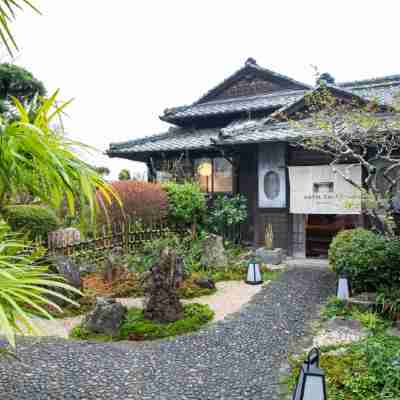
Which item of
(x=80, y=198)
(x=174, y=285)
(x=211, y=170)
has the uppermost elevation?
(x=211, y=170)

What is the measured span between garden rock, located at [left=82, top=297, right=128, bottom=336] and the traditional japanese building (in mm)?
5408

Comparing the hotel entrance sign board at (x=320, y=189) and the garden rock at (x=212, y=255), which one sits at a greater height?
the hotel entrance sign board at (x=320, y=189)

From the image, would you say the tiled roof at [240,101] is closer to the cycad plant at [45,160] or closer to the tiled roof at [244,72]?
the tiled roof at [244,72]

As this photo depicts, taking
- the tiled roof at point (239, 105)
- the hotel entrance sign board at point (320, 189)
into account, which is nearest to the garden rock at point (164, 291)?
the hotel entrance sign board at point (320, 189)

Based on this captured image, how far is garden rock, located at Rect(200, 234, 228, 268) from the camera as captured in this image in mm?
7724

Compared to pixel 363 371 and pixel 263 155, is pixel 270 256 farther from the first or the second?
pixel 363 371

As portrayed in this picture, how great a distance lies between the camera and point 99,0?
3.04 metres

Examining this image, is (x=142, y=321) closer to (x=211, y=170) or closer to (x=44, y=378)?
(x=44, y=378)

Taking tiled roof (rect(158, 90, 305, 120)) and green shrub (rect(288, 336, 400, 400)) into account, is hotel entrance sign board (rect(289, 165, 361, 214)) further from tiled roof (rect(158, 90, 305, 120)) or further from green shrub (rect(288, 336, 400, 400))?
green shrub (rect(288, 336, 400, 400))

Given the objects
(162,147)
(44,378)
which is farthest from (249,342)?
(162,147)

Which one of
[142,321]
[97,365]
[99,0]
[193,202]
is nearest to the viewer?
[99,0]

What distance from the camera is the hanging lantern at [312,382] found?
7.40ft

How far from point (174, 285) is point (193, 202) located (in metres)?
4.80

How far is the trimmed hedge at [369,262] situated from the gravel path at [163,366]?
1.43 metres
